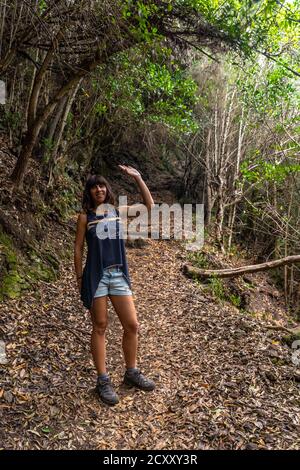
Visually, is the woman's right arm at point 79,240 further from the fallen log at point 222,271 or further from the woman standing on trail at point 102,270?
the fallen log at point 222,271

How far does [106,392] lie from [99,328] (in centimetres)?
60

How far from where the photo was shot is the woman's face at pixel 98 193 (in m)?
3.25

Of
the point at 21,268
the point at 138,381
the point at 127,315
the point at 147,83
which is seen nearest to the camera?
the point at 127,315

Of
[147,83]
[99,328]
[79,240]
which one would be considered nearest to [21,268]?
[79,240]

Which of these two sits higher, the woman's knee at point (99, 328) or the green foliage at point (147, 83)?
the green foliage at point (147, 83)

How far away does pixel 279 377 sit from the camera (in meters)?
3.97

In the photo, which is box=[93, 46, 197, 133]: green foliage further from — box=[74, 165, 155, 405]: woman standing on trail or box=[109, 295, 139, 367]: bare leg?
box=[109, 295, 139, 367]: bare leg

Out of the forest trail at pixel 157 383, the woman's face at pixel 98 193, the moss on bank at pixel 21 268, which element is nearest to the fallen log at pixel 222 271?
the forest trail at pixel 157 383

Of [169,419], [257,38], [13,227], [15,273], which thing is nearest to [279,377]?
[169,419]

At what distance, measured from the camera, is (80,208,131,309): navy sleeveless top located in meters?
3.13

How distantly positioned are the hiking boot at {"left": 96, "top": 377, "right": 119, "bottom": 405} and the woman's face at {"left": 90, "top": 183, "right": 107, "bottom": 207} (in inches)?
62.8

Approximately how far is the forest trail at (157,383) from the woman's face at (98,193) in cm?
177

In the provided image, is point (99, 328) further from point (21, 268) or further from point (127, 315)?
point (21, 268)

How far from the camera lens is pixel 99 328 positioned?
3.18 m
